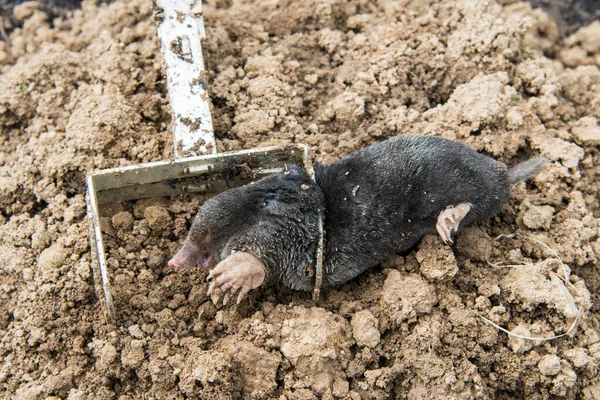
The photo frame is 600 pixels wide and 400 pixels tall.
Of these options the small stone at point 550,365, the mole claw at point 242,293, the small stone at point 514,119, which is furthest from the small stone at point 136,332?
the small stone at point 514,119

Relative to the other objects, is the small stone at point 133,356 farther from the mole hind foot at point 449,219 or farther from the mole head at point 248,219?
the mole hind foot at point 449,219

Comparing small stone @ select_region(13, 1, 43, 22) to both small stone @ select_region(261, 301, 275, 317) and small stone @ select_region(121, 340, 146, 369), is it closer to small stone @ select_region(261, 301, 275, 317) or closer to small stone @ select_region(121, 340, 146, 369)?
small stone @ select_region(121, 340, 146, 369)

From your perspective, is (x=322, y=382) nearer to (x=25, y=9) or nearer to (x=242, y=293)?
(x=242, y=293)

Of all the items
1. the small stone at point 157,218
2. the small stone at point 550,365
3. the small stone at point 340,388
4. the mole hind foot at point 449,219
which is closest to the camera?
the small stone at point 340,388

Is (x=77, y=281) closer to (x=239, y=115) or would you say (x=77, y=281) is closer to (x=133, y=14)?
(x=239, y=115)

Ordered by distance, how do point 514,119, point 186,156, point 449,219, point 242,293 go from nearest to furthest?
point 242,293 → point 449,219 → point 186,156 → point 514,119

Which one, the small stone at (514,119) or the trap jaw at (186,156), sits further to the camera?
the small stone at (514,119)

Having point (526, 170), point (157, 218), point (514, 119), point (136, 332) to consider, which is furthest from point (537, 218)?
point (136, 332)

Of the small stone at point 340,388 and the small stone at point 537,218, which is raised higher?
the small stone at point 537,218
